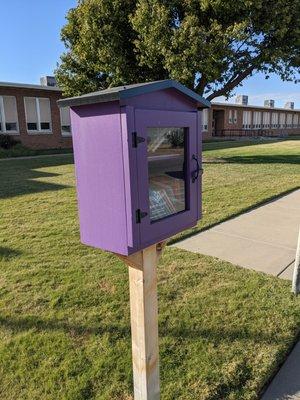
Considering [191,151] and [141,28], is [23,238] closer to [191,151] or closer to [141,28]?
[191,151]

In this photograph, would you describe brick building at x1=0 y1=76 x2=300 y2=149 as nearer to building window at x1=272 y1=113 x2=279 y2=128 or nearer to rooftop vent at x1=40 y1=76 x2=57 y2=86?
rooftop vent at x1=40 y1=76 x2=57 y2=86

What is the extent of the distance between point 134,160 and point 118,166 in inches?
3.4

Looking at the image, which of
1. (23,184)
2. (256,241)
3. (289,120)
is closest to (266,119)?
(289,120)

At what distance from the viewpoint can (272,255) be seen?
182 inches

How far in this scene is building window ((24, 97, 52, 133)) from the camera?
24000 mm

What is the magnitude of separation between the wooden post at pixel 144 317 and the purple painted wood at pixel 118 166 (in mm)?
138

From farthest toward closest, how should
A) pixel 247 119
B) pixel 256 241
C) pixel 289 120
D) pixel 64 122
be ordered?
pixel 289 120 < pixel 247 119 < pixel 64 122 < pixel 256 241

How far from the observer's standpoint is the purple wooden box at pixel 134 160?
1747mm

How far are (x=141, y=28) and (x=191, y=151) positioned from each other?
10.4 metres

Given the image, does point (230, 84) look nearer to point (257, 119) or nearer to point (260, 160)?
point (260, 160)

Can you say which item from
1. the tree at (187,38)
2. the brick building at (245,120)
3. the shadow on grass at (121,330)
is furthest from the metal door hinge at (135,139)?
the brick building at (245,120)

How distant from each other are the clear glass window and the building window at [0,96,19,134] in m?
22.9

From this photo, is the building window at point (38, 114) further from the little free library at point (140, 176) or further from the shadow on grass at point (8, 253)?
the little free library at point (140, 176)

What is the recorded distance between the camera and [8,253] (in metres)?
4.77
